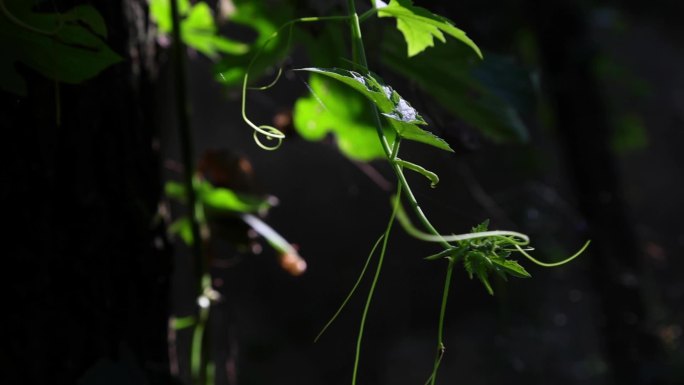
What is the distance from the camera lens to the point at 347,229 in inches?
174

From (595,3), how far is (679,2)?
7.78ft

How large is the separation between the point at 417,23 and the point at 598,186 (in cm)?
145

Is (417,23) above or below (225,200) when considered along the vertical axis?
above

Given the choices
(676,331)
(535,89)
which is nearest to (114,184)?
(535,89)

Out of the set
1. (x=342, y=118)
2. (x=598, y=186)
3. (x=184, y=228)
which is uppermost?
(x=342, y=118)

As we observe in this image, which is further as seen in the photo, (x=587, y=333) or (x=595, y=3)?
(x=587, y=333)

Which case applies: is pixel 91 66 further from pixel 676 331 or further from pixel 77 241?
pixel 676 331

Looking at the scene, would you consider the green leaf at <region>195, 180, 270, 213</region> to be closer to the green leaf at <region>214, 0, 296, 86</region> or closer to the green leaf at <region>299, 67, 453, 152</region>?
the green leaf at <region>214, 0, 296, 86</region>

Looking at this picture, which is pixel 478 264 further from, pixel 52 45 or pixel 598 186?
pixel 598 186

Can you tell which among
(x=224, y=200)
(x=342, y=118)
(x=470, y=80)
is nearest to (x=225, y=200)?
(x=224, y=200)

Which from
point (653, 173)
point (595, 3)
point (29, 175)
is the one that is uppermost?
point (29, 175)

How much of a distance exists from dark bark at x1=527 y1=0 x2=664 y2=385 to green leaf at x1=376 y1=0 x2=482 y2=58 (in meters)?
1.27

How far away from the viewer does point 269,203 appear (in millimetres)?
760

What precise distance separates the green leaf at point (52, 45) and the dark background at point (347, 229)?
2.3 inches
